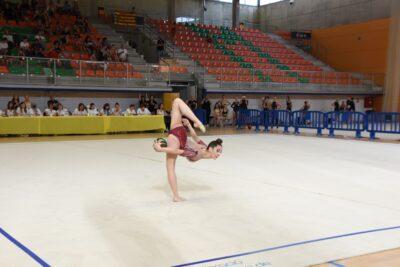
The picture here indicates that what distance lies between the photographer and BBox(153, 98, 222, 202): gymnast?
6.79 metres

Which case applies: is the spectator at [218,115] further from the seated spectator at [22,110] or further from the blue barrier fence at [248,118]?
the seated spectator at [22,110]

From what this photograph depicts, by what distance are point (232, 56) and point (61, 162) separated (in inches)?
853

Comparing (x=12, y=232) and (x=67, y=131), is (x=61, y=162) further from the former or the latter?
(x=67, y=131)

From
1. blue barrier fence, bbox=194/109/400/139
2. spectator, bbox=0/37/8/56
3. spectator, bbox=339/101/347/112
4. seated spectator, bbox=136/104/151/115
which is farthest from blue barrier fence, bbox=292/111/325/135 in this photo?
spectator, bbox=0/37/8/56

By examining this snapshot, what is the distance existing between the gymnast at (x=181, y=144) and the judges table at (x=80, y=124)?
12.3 meters

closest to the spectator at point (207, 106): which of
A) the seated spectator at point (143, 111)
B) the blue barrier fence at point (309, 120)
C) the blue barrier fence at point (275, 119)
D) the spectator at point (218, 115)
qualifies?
the spectator at point (218, 115)

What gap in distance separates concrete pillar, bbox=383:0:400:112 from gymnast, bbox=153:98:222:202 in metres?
24.6

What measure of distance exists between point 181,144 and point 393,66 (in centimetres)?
2546

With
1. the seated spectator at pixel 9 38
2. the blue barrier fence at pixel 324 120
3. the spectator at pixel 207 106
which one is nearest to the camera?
the blue barrier fence at pixel 324 120

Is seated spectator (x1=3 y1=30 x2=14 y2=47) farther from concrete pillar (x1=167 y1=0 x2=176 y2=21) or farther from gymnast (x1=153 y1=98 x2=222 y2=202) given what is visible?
gymnast (x1=153 y1=98 x2=222 y2=202)

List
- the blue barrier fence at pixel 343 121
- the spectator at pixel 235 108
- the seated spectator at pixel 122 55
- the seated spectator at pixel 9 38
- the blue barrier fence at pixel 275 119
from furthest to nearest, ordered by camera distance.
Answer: the spectator at pixel 235 108 < the seated spectator at pixel 122 55 < the blue barrier fence at pixel 275 119 < the seated spectator at pixel 9 38 < the blue barrier fence at pixel 343 121

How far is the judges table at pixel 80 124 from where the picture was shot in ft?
58.1

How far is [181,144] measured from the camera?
694 cm

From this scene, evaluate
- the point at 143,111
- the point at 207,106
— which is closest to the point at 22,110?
the point at 143,111
